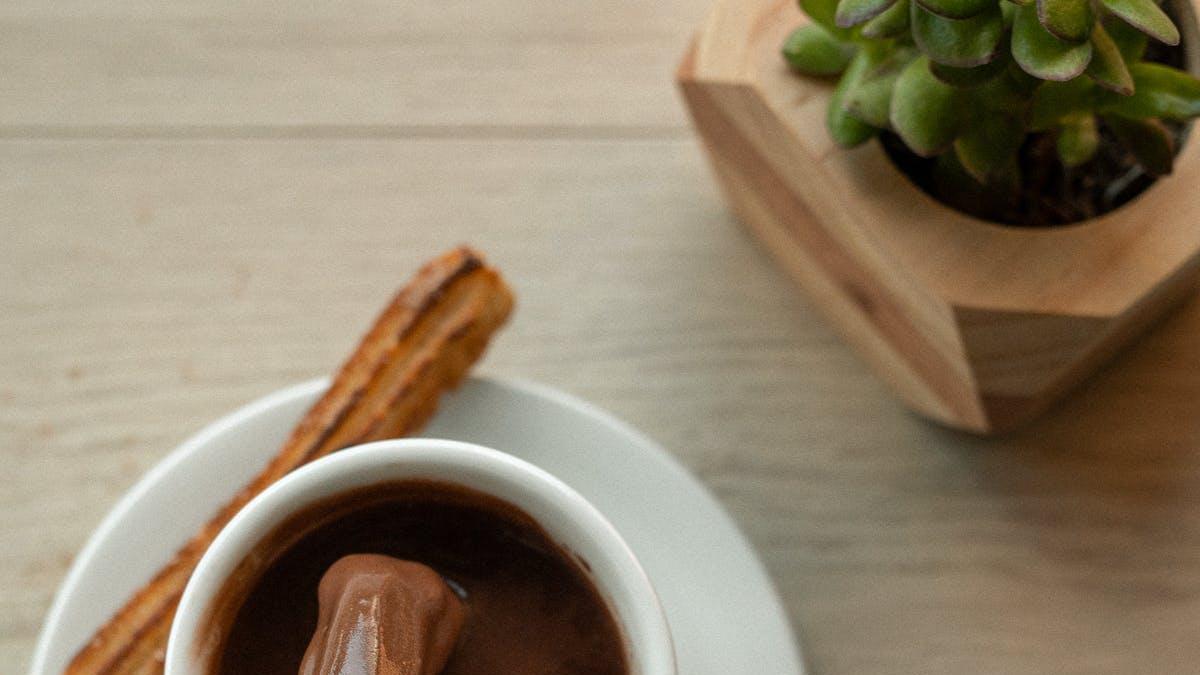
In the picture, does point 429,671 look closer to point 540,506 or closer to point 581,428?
point 540,506

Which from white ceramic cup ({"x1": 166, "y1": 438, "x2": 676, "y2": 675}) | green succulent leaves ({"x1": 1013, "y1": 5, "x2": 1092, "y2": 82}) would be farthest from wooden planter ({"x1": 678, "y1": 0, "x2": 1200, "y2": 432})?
white ceramic cup ({"x1": 166, "y1": 438, "x2": 676, "y2": 675})

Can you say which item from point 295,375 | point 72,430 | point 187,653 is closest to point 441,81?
point 295,375

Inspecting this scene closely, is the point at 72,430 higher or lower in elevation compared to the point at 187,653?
lower

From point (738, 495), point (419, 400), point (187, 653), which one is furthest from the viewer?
point (738, 495)

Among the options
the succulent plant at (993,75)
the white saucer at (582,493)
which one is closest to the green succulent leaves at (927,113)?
the succulent plant at (993,75)

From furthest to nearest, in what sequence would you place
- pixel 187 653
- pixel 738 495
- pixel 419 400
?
pixel 738 495 → pixel 419 400 → pixel 187 653

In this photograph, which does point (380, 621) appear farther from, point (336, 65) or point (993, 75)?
point (336, 65)

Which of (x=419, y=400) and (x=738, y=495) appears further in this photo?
(x=738, y=495)

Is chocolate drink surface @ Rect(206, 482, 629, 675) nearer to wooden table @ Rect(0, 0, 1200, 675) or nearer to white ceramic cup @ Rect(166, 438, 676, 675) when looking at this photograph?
white ceramic cup @ Rect(166, 438, 676, 675)
